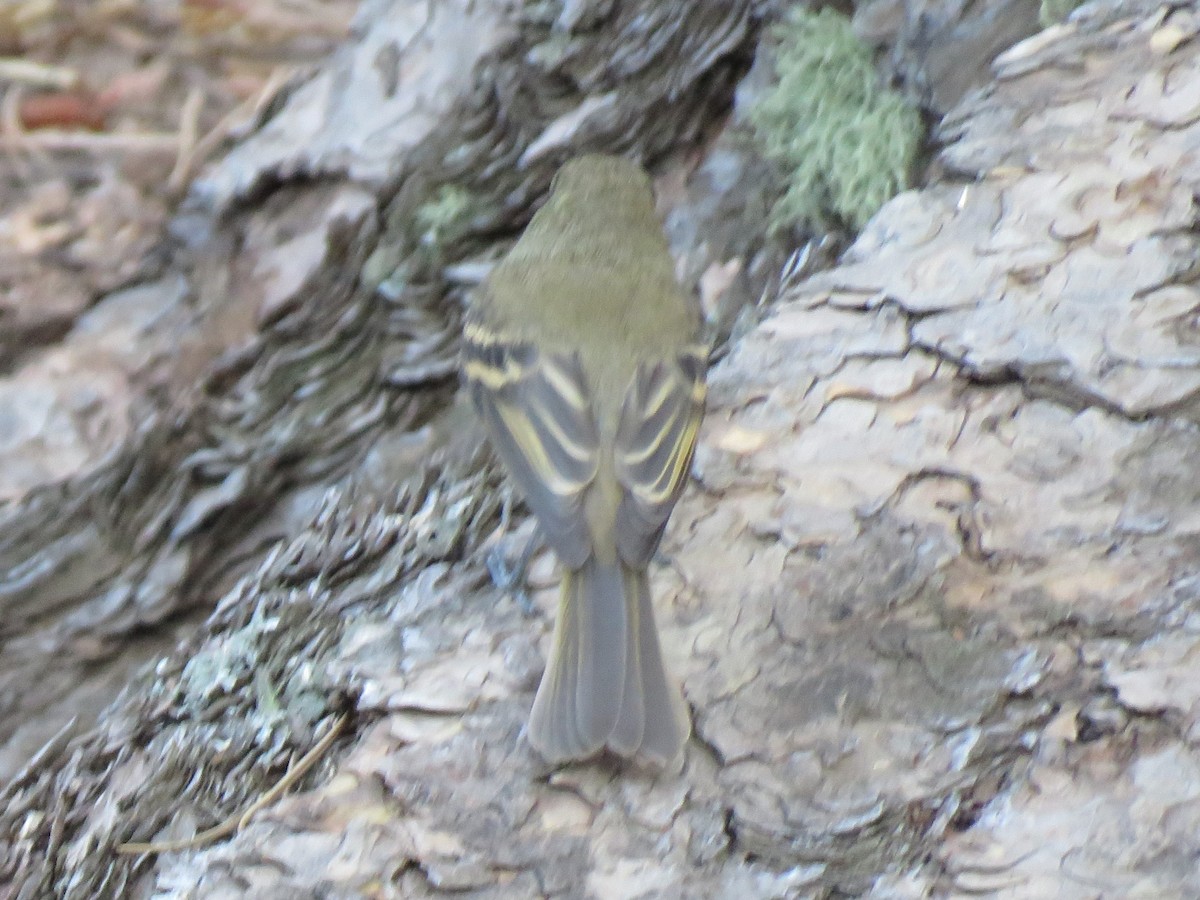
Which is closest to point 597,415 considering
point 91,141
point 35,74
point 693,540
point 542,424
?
point 542,424

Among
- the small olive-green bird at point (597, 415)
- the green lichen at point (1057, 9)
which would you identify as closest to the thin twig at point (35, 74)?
the small olive-green bird at point (597, 415)

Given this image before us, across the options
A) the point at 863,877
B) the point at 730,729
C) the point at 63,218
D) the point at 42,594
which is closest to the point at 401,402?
the point at 42,594

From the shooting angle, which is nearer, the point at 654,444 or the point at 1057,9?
the point at 654,444

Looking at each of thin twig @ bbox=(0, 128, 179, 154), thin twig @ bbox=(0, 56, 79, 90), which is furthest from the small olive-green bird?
thin twig @ bbox=(0, 56, 79, 90)

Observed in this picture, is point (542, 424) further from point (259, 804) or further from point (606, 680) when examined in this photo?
point (259, 804)

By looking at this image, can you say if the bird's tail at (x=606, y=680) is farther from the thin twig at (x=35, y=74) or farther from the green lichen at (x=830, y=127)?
the thin twig at (x=35, y=74)
